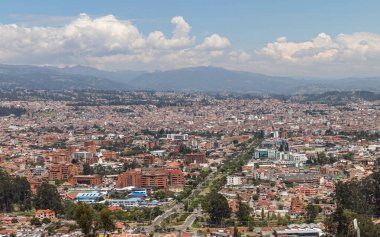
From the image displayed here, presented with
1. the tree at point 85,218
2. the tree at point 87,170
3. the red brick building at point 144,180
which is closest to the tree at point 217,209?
the tree at point 85,218

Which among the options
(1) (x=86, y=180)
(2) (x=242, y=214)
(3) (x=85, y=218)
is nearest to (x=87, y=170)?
(1) (x=86, y=180)

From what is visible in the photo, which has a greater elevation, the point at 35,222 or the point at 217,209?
the point at 217,209

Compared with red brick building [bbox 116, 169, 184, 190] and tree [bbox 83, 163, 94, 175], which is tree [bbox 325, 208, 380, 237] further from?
tree [bbox 83, 163, 94, 175]

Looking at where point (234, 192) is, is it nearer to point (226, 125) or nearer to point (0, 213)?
point (0, 213)

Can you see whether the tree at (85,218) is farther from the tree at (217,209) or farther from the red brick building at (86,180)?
the red brick building at (86,180)

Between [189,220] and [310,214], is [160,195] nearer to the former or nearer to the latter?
[189,220]

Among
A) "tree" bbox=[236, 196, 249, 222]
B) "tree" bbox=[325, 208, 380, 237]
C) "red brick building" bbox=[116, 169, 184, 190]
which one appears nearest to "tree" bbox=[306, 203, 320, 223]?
"tree" bbox=[236, 196, 249, 222]
